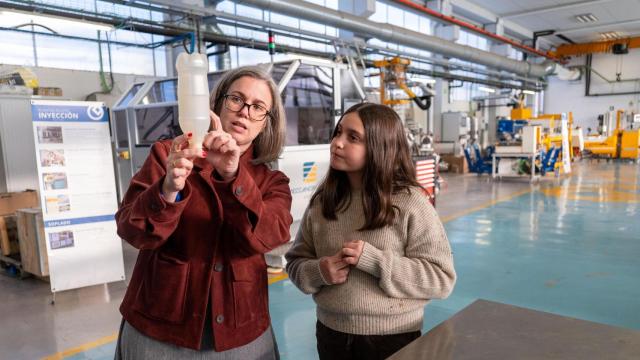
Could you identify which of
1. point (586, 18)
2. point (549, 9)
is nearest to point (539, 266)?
point (549, 9)

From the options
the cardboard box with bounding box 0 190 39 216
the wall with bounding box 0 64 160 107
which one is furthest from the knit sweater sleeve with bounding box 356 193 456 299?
the wall with bounding box 0 64 160 107

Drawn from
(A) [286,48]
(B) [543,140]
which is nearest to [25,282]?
(A) [286,48]

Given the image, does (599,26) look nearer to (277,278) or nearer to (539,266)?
(539,266)

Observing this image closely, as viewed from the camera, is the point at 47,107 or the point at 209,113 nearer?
the point at 209,113

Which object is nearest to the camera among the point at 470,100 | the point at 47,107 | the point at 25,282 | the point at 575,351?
the point at 575,351

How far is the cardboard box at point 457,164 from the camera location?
12508mm

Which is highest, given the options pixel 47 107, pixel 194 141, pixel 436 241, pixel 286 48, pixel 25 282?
pixel 286 48

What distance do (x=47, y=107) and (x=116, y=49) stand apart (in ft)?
19.1

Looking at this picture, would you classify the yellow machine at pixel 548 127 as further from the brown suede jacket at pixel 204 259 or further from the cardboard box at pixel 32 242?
the brown suede jacket at pixel 204 259

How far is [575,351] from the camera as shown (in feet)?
3.21

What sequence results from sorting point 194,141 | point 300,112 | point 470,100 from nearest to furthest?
point 194,141 < point 300,112 < point 470,100

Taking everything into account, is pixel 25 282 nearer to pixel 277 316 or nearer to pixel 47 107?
pixel 47 107

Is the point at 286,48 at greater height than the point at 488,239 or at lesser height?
greater

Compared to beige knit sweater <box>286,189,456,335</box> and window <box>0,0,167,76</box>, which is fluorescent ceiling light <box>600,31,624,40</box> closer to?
window <box>0,0,167,76</box>
